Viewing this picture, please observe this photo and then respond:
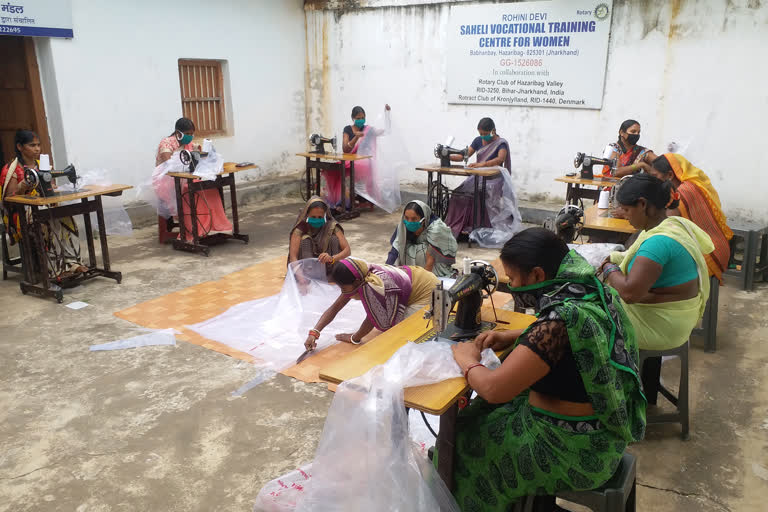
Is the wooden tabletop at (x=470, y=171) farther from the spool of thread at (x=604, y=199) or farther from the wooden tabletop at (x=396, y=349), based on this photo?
the wooden tabletop at (x=396, y=349)

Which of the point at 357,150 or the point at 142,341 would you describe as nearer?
the point at 142,341

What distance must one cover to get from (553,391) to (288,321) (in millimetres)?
2620

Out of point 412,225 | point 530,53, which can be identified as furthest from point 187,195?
point 530,53

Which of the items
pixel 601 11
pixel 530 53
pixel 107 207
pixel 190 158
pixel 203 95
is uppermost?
pixel 601 11

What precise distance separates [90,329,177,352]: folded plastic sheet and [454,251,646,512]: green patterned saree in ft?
8.77

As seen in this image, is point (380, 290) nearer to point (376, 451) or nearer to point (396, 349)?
point (396, 349)

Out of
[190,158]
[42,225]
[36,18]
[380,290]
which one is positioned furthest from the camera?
[36,18]

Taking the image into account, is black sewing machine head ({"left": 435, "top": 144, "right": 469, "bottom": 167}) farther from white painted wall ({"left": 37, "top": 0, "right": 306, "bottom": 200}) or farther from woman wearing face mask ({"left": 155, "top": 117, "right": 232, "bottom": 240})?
white painted wall ({"left": 37, "top": 0, "right": 306, "bottom": 200})

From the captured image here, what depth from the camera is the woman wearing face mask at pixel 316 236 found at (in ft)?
15.0

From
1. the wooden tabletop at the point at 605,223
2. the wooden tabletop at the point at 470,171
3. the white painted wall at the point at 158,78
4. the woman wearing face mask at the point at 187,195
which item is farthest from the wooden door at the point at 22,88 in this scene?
the wooden tabletop at the point at 605,223

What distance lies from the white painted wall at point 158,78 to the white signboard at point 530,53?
2573 millimetres

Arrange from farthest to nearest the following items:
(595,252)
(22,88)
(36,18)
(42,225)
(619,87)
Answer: (619,87), (22,88), (36,18), (42,225), (595,252)

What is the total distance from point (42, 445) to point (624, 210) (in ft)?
9.51

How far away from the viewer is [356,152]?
25.6 ft
